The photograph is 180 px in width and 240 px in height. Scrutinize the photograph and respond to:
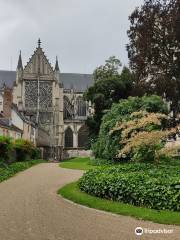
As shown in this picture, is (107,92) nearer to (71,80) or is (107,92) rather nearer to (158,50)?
(158,50)

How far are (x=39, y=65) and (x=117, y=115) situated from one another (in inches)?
2681

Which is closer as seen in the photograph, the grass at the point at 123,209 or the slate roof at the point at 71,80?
the grass at the point at 123,209

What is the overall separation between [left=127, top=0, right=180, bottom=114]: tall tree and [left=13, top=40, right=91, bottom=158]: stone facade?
5698 cm

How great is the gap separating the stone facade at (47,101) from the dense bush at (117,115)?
58.1 metres

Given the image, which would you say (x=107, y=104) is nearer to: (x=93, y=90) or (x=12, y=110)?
(x=93, y=90)

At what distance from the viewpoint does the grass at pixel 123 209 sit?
44.3 feet

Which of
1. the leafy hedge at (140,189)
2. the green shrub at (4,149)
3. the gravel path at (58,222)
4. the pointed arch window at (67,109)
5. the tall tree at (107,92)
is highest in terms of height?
the pointed arch window at (67,109)

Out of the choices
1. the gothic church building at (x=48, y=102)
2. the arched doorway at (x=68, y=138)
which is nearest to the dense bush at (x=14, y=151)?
the gothic church building at (x=48, y=102)

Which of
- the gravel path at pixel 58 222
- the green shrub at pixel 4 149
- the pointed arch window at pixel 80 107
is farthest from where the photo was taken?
the pointed arch window at pixel 80 107

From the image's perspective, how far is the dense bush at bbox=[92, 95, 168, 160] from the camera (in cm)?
3934

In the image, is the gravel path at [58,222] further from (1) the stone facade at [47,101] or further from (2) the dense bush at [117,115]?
(1) the stone facade at [47,101]

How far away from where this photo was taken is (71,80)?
120438mm

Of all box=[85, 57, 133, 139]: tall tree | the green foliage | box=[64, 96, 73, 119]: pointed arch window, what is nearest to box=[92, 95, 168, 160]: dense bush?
the green foliage

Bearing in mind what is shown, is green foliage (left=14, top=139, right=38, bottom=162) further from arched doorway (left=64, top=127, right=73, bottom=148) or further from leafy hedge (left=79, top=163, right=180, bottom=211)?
arched doorway (left=64, top=127, right=73, bottom=148)
